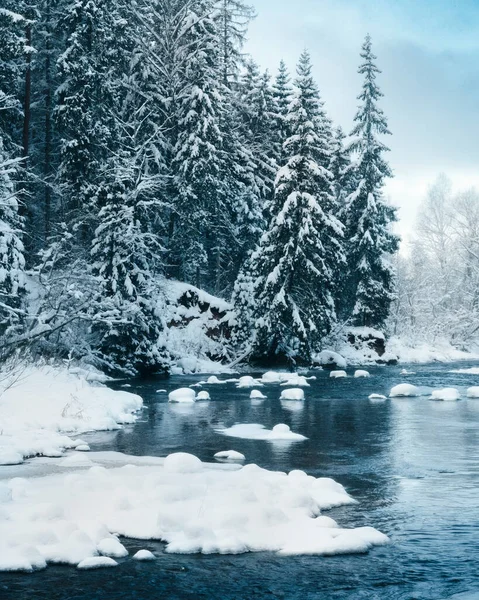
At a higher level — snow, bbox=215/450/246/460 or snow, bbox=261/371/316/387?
snow, bbox=261/371/316/387

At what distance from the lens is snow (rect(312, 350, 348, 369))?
36438mm

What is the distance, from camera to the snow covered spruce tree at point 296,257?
32.3 metres

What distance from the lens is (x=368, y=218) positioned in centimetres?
4088

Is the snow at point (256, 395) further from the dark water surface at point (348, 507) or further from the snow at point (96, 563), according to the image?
the snow at point (96, 563)

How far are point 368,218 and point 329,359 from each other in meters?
9.23

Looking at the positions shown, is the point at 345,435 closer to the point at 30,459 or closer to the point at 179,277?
the point at 30,459

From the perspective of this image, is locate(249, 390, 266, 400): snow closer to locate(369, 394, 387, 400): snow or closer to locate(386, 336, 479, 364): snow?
locate(369, 394, 387, 400): snow

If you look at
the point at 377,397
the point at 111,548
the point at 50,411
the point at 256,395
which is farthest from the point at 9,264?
the point at 111,548

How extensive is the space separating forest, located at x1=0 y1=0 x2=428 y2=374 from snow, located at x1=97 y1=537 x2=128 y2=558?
13965 millimetres

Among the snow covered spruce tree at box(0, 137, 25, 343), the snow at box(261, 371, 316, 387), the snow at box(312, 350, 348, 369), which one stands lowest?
the snow at box(261, 371, 316, 387)

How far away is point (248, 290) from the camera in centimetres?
3484

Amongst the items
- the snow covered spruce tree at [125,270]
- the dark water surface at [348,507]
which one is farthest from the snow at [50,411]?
the snow covered spruce tree at [125,270]

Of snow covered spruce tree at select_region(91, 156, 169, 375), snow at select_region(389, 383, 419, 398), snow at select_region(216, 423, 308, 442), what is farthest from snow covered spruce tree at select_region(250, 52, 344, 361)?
snow at select_region(216, 423, 308, 442)

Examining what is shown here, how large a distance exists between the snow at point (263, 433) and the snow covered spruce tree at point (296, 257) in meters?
17.1
